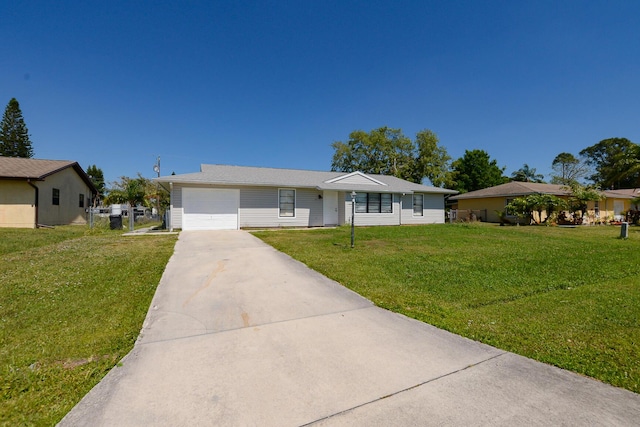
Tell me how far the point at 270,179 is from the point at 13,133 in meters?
41.4

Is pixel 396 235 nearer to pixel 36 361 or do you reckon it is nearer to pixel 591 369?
pixel 591 369

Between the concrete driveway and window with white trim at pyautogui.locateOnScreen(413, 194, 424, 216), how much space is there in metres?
16.7

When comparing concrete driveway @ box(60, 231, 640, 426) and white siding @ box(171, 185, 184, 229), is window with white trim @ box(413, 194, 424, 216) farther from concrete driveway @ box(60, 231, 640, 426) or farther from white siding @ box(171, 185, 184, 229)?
concrete driveway @ box(60, 231, 640, 426)

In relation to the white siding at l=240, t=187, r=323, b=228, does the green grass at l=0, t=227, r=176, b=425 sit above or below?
below

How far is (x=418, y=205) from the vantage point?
1978 centimetres

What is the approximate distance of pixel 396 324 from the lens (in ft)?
11.9

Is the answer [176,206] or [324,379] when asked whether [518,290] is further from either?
[176,206]

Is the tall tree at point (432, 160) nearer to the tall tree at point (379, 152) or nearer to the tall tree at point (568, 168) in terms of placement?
the tall tree at point (379, 152)

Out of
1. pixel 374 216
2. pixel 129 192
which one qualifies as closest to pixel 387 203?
pixel 374 216

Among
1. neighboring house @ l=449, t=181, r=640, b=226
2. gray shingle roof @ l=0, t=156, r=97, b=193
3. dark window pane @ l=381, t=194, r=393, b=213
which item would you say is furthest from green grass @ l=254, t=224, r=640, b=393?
gray shingle roof @ l=0, t=156, r=97, b=193

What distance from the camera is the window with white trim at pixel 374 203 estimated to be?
17.4 metres

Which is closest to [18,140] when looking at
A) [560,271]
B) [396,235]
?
[396,235]

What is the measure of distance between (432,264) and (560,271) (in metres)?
2.74

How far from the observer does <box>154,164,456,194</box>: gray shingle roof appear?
45.8 ft
